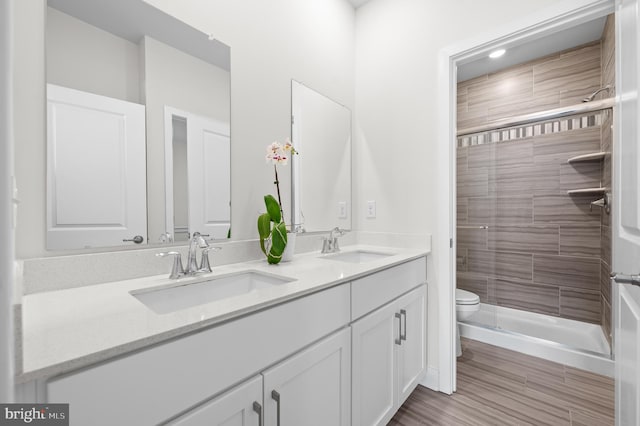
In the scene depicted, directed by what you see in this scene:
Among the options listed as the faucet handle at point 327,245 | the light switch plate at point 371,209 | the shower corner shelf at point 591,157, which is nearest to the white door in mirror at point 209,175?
the faucet handle at point 327,245

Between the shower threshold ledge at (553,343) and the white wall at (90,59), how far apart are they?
2829 mm

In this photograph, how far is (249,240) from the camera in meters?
1.51

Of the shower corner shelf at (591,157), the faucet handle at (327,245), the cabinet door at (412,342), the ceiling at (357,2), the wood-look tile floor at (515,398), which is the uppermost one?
the ceiling at (357,2)

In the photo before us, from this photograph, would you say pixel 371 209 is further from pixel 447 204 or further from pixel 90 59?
pixel 90 59

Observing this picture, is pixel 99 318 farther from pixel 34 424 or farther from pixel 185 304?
pixel 185 304

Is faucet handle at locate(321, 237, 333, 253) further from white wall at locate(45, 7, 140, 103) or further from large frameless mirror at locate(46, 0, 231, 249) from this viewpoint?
white wall at locate(45, 7, 140, 103)

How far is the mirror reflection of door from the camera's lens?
1243 millimetres

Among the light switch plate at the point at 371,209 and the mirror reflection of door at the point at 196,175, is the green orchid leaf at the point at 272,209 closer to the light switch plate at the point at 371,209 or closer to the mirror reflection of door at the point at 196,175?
the mirror reflection of door at the point at 196,175

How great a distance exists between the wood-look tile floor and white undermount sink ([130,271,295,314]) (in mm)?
1027

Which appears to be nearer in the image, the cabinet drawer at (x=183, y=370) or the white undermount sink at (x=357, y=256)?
the cabinet drawer at (x=183, y=370)

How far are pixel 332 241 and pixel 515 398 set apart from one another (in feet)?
4.51

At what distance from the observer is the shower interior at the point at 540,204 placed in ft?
7.79

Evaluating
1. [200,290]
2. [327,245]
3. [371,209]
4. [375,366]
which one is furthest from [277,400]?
[371,209]

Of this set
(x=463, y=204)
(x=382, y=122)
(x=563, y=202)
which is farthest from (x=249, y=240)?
(x=563, y=202)
